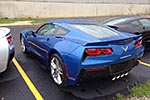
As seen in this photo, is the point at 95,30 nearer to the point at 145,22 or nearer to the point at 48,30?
the point at 48,30

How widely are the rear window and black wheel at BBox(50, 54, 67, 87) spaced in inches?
33.7

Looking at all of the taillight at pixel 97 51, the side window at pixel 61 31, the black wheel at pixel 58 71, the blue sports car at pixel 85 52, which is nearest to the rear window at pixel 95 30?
the blue sports car at pixel 85 52

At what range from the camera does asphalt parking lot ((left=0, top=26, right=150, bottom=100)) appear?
161 inches

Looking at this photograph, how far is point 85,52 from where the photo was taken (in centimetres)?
382

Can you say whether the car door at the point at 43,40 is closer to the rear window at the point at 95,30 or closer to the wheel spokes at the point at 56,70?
the wheel spokes at the point at 56,70

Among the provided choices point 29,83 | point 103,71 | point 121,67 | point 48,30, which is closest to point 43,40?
point 48,30

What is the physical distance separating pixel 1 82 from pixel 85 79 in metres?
1.99

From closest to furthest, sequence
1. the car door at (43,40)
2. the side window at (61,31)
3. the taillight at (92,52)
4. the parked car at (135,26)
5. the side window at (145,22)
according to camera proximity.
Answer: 1. the taillight at (92,52)
2. the side window at (61,31)
3. the car door at (43,40)
4. the parked car at (135,26)
5. the side window at (145,22)

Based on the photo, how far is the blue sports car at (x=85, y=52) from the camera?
383 centimetres

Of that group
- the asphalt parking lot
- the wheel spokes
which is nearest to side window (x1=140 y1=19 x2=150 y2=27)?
the asphalt parking lot

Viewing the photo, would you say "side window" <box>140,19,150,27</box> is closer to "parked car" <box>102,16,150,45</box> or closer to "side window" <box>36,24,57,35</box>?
"parked car" <box>102,16,150,45</box>

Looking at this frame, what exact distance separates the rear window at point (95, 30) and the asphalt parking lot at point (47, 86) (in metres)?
0.95

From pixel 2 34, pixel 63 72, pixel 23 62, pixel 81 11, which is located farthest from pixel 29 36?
pixel 81 11

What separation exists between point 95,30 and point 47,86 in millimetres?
1607
